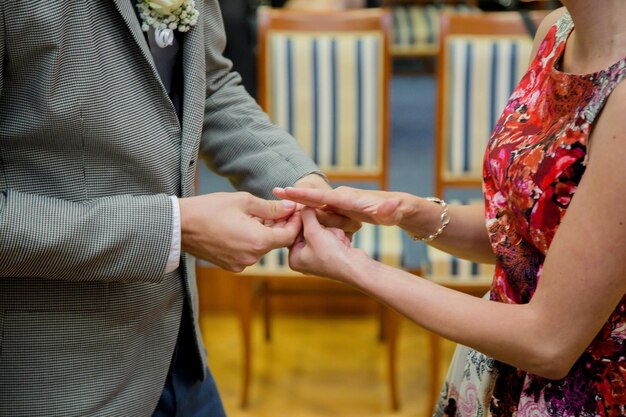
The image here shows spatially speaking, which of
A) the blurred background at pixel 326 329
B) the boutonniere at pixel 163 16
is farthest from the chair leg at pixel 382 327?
the boutonniere at pixel 163 16

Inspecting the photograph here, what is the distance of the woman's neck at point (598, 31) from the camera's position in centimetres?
131

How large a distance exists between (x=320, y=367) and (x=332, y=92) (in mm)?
1056

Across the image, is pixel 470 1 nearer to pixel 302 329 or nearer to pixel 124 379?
pixel 302 329

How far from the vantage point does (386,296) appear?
4.79 feet

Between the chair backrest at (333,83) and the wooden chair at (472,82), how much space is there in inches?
8.4

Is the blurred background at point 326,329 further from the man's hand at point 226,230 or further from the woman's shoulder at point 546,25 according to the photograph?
the man's hand at point 226,230

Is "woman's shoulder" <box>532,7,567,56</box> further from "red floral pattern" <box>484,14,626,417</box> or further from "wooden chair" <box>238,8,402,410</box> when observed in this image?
"wooden chair" <box>238,8,402,410</box>

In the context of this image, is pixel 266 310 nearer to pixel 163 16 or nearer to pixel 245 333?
pixel 245 333

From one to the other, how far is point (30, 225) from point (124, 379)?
1.08ft

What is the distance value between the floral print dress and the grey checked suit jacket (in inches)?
20.6

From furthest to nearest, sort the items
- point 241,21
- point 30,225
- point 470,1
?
point 470,1
point 241,21
point 30,225

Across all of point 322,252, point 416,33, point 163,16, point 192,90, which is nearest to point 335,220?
point 322,252

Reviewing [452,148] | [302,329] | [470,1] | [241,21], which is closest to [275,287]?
[302,329]

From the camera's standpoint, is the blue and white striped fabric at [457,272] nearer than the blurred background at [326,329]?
Yes
